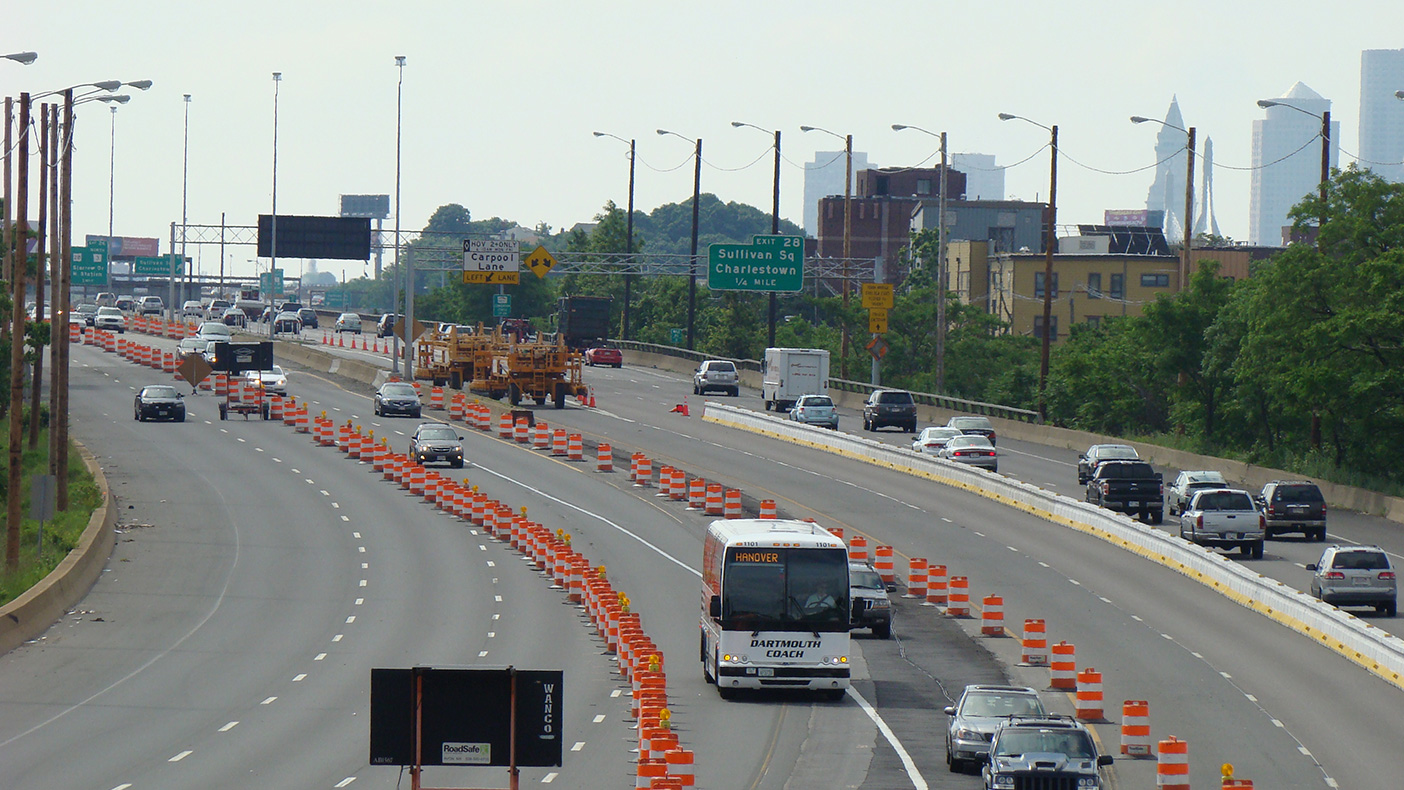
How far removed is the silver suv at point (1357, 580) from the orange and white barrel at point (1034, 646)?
756 cm

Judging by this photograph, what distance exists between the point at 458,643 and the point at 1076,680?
10803mm

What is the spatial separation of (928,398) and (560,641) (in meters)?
52.0

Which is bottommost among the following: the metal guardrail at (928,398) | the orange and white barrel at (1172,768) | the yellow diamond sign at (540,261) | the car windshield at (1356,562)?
the orange and white barrel at (1172,768)

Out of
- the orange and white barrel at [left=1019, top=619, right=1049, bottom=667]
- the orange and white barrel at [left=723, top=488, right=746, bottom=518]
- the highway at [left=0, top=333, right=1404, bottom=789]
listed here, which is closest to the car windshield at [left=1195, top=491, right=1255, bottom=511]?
the highway at [left=0, top=333, right=1404, bottom=789]

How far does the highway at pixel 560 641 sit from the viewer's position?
2216 cm

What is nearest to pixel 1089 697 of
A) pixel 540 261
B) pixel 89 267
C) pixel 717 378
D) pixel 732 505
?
pixel 732 505

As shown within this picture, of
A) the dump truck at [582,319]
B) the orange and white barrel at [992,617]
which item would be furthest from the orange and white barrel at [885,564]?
the dump truck at [582,319]

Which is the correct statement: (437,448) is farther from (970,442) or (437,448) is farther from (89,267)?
(89,267)

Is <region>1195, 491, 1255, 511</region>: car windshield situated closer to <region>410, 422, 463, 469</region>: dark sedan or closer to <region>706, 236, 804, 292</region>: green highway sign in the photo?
<region>410, 422, 463, 469</region>: dark sedan

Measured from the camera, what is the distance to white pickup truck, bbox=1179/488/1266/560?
41562 millimetres

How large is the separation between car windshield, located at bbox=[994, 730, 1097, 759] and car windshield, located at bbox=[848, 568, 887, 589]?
12639mm

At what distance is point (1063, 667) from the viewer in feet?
91.6

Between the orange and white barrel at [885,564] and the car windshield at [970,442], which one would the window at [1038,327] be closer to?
the car windshield at [970,442]

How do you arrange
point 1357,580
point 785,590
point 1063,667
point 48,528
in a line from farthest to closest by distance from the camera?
1. point 48,528
2. point 1357,580
3. point 1063,667
4. point 785,590
